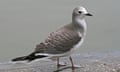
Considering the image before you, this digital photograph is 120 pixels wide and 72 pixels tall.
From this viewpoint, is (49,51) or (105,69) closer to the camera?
(49,51)

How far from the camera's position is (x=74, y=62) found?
398cm

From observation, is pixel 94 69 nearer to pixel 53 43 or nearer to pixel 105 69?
pixel 105 69

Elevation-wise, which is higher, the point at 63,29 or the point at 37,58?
the point at 63,29

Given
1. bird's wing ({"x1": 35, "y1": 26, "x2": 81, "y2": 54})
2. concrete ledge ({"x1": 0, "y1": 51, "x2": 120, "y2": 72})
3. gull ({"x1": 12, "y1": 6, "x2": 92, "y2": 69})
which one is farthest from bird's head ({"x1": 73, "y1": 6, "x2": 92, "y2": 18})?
concrete ledge ({"x1": 0, "y1": 51, "x2": 120, "y2": 72})

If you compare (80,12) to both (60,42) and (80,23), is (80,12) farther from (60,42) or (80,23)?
(60,42)

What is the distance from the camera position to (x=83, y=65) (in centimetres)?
388

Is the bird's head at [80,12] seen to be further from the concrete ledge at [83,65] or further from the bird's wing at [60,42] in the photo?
the concrete ledge at [83,65]

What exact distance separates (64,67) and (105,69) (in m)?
0.34

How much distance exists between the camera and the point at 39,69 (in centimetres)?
380

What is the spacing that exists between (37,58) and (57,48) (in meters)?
0.18

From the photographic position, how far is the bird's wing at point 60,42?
3557 millimetres

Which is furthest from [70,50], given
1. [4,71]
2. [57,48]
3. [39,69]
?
[4,71]

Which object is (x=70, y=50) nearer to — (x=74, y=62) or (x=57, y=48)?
(x=57, y=48)

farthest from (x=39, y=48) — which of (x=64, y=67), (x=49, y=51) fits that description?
(x=64, y=67)
